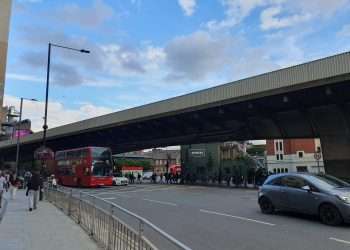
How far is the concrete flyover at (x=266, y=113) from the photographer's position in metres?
25.4

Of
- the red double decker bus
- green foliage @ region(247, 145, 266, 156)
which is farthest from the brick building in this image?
the red double decker bus

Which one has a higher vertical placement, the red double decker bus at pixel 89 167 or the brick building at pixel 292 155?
the brick building at pixel 292 155

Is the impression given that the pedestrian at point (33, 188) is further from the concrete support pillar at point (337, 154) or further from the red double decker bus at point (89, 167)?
the concrete support pillar at point (337, 154)

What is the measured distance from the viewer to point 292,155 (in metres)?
81.1

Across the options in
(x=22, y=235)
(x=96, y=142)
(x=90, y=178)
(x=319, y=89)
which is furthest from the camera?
(x=96, y=142)

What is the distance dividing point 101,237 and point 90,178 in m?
26.4

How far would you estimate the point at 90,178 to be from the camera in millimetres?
34375

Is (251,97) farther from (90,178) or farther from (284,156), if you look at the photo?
(284,156)

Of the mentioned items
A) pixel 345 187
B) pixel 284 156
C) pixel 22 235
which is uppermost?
pixel 284 156

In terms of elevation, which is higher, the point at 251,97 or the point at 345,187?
the point at 251,97

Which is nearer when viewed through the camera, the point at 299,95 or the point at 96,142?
the point at 299,95

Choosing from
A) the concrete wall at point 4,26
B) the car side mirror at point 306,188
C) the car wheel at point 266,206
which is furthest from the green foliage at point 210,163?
the concrete wall at point 4,26

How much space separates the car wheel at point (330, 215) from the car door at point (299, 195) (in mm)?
334

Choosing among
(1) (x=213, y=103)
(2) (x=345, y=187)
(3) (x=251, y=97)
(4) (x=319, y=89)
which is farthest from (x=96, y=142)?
(2) (x=345, y=187)
